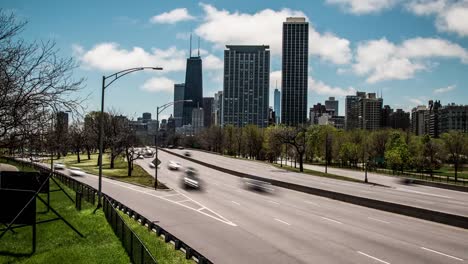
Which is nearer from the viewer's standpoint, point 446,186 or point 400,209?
point 400,209

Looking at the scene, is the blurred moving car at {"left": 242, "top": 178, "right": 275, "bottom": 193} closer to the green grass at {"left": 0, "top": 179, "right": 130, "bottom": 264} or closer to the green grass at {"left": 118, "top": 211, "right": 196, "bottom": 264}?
the green grass at {"left": 0, "top": 179, "right": 130, "bottom": 264}

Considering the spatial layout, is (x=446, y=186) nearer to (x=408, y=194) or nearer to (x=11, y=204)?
(x=408, y=194)

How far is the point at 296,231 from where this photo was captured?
76.7ft

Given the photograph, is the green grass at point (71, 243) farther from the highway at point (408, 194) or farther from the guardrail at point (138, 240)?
the highway at point (408, 194)

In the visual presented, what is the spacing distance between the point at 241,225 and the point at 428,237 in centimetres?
967

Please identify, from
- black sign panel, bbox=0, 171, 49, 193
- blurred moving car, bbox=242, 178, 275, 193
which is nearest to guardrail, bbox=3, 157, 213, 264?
black sign panel, bbox=0, 171, 49, 193

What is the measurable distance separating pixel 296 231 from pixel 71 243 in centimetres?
1094

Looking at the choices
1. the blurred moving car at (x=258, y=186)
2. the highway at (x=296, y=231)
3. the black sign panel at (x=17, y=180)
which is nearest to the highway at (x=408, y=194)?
the blurred moving car at (x=258, y=186)

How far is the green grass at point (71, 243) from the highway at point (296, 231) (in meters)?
3.32

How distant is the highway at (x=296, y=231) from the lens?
17928 mm

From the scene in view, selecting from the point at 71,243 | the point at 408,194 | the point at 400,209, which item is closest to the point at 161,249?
the point at 71,243

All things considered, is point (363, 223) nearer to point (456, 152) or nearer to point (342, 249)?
point (342, 249)

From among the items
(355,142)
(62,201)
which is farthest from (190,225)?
(355,142)

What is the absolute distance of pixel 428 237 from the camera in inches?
894
